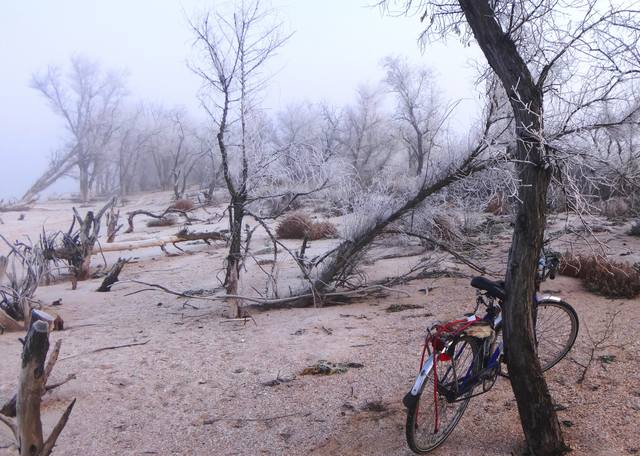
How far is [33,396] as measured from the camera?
3008mm

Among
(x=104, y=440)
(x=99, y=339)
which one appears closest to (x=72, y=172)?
(x=99, y=339)

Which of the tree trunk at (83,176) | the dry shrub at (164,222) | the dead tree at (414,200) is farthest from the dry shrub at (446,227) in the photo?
the tree trunk at (83,176)

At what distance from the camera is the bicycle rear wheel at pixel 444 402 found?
3420 mm

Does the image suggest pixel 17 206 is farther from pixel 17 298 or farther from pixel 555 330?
pixel 555 330

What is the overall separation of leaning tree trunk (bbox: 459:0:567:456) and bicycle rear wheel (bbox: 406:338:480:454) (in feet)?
0.88

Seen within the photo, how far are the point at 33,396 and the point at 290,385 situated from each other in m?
2.28

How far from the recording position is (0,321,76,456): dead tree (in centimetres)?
293

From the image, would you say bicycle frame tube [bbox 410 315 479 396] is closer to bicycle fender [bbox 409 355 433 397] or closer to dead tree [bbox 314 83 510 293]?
bicycle fender [bbox 409 355 433 397]

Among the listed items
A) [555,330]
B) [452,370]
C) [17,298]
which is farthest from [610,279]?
[17,298]

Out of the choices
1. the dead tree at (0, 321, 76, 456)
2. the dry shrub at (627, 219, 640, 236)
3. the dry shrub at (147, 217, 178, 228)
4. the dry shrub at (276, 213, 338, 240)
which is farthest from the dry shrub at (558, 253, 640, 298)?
the dry shrub at (147, 217, 178, 228)

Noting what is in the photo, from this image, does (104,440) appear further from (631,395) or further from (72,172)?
(72,172)

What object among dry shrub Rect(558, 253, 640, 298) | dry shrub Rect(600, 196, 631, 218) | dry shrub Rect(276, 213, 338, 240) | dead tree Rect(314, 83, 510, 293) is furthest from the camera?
dry shrub Rect(276, 213, 338, 240)

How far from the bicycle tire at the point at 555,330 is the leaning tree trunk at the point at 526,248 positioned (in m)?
1.19

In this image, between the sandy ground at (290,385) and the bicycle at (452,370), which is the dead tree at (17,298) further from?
the bicycle at (452,370)
